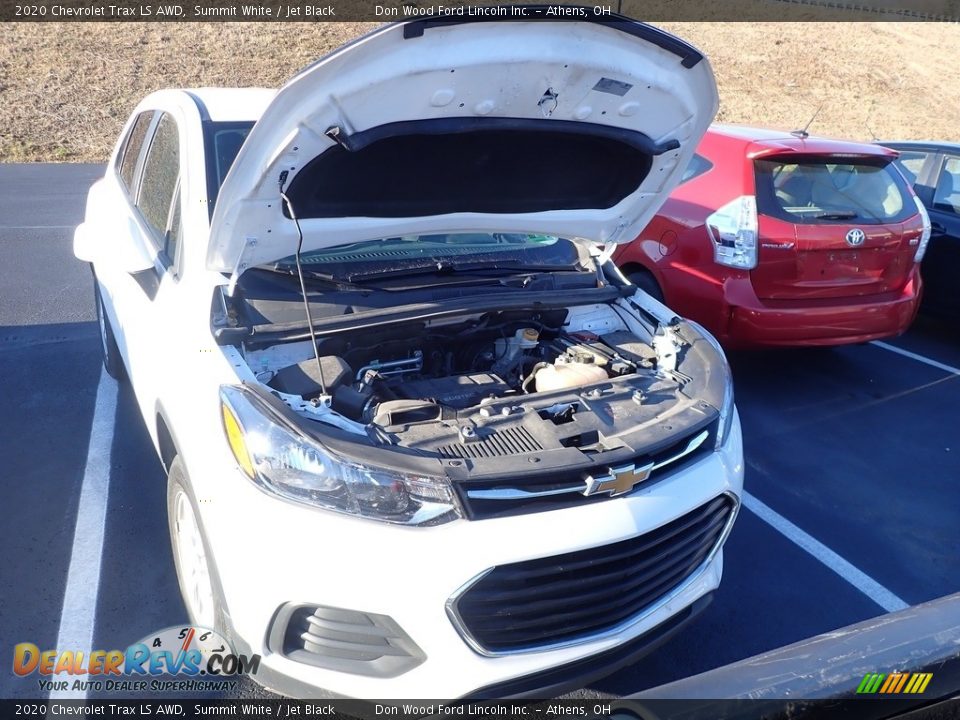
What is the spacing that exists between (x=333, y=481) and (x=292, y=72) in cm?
2199

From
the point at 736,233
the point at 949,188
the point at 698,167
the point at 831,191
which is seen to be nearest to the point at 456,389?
the point at 736,233

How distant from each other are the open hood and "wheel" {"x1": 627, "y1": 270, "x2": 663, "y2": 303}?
1831 millimetres

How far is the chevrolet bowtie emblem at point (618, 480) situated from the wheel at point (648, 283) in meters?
2.99

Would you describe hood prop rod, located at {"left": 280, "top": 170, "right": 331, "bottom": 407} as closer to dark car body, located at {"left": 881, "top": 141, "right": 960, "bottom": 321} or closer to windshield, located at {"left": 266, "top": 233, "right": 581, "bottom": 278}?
windshield, located at {"left": 266, "top": 233, "right": 581, "bottom": 278}

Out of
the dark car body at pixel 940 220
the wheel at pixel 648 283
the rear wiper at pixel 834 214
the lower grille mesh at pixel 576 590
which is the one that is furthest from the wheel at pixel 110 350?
the dark car body at pixel 940 220

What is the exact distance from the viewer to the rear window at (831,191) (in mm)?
4660

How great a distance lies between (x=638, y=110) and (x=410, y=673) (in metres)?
2.06

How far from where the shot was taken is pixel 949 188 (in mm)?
6121

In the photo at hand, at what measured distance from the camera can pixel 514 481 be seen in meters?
2.10

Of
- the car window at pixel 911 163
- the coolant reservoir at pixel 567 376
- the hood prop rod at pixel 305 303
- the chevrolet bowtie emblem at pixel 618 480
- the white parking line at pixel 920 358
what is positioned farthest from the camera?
the car window at pixel 911 163

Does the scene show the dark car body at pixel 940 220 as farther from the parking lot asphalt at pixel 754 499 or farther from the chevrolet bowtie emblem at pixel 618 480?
the chevrolet bowtie emblem at pixel 618 480

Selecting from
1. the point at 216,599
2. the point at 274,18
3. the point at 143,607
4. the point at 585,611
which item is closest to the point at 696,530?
the point at 585,611

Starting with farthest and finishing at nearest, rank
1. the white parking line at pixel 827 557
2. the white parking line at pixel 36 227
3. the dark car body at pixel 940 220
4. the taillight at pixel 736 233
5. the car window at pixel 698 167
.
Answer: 1. the white parking line at pixel 36 227
2. the dark car body at pixel 940 220
3. the car window at pixel 698 167
4. the taillight at pixel 736 233
5. the white parking line at pixel 827 557

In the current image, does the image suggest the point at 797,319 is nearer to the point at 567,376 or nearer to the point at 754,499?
the point at 754,499
